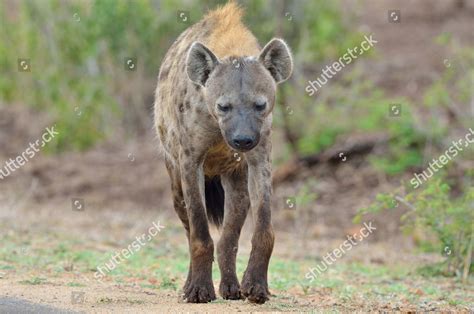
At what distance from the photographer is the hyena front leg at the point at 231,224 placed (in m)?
6.86

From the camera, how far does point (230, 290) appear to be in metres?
6.80

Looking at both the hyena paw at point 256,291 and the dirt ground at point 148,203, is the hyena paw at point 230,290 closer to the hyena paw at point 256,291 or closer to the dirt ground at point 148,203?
the dirt ground at point 148,203

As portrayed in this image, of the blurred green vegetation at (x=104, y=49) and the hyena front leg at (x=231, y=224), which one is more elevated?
the blurred green vegetation at (x=104, y=49)

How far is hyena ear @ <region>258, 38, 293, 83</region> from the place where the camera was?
6695 millimetres

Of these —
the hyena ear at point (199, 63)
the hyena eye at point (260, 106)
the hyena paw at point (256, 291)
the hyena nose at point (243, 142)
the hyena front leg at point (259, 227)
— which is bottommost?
the hyena paw at point (256, 291)

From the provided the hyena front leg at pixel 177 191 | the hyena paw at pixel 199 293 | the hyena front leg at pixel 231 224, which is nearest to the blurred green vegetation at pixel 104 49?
the hyena front leg at pixel 177 191

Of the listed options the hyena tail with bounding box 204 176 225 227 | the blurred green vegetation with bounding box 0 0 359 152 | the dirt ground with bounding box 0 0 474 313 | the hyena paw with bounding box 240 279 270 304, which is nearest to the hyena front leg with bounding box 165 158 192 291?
the hyena tail with bounding box 204 176 225 227

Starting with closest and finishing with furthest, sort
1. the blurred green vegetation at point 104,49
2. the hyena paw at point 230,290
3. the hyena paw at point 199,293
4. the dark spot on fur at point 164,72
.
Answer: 1. the hyena paw at point 199,293
2. the hyena paw at point 230,290
3. the dark spot on fur at point 164,72
4. the blurred green vegetation at point 104,49

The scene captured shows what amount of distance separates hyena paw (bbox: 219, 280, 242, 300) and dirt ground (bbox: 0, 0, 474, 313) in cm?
28

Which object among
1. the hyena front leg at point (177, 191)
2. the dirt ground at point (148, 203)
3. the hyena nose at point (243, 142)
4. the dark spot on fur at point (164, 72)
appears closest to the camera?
the hyena nose at point (243, 142)

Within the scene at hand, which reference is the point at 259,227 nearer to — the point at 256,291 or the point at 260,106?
the point at 256,291

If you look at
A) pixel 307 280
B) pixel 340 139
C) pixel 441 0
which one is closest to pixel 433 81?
pixel 340 139

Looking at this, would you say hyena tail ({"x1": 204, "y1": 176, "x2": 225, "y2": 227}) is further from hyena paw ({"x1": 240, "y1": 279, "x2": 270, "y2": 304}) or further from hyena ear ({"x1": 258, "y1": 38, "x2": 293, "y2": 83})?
hyena paw ({"x1": 240, "y1": 279, "x2": 270, "y2": 304})

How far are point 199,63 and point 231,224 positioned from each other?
1.13 meters
